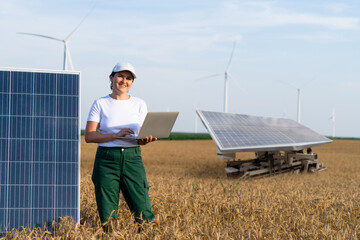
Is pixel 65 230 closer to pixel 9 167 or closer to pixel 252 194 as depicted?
pixel 9 167

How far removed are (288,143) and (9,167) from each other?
14.9m

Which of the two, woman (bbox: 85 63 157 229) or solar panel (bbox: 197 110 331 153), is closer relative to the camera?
woman (bbox: 85 63 157 229)

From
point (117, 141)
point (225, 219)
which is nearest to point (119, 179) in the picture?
point (117, 141)

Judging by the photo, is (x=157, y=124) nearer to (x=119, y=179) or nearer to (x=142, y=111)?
(x=142, y=111)

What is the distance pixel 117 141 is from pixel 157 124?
24.2 inches

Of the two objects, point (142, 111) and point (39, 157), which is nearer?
point (142, 111)

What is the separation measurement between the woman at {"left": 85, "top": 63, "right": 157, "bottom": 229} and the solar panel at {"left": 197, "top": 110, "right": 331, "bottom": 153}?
9.83 meters

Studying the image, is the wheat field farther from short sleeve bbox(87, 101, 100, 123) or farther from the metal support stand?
the metal support stand

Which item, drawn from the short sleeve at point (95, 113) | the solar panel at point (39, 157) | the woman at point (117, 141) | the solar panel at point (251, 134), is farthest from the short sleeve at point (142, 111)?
the solar panel at point (251, 134)

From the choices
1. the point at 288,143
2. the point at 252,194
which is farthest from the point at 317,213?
the point at 288,143

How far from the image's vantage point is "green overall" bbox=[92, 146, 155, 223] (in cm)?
596

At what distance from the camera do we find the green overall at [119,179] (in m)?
5.96

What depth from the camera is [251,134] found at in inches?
757

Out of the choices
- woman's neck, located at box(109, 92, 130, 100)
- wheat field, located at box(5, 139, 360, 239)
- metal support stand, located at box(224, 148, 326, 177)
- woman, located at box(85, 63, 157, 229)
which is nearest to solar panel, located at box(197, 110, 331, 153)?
metal support stand, located at box(224, 148, 326, 177)
